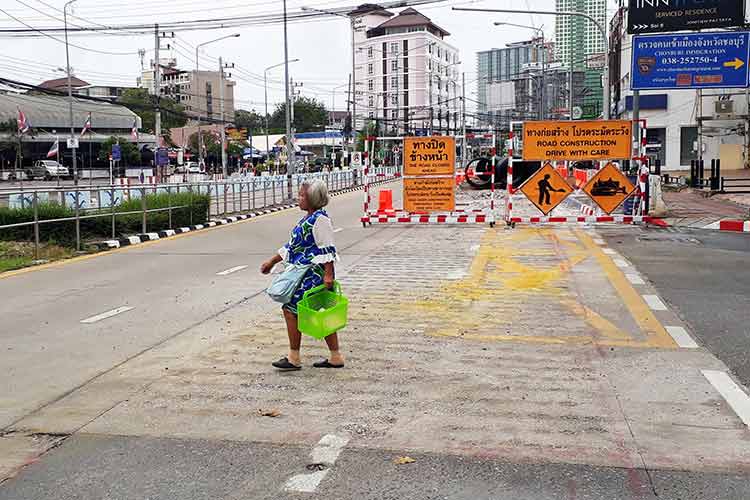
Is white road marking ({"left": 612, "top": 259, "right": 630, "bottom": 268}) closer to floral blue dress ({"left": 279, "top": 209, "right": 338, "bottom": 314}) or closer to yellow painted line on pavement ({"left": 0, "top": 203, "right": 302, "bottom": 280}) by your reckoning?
floral blue dress ({"left": 279, "top": 209, "right": 338, "bottom": 314})

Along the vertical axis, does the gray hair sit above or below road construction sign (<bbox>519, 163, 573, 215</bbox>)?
above

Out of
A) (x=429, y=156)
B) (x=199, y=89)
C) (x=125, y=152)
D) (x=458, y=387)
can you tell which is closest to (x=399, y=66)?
(x=199, y=89)

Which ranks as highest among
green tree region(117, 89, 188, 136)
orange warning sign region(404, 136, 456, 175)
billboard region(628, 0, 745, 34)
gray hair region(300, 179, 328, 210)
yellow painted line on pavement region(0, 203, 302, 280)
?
green tree region(117, 89, 188, 136)

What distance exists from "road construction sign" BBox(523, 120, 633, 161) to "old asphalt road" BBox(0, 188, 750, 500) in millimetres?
8467

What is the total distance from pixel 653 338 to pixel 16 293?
8311 millimetres

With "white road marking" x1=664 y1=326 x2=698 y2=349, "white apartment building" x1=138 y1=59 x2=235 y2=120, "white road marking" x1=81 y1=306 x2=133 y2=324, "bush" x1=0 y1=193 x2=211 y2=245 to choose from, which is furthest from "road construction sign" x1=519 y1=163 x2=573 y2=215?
"white apartment building" x1=138 y1=59 x2=235 y2=120

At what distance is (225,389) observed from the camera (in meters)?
6.07

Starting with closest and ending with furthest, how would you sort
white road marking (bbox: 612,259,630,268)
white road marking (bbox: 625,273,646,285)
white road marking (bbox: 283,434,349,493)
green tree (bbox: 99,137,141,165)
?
white road marking (bbox: 283,434,349,493)
white road marking (bbox: 625,273,646,285)
white road marking (bbox: 612,259,630,268)
green tree (bbox: 99,137,141,165)

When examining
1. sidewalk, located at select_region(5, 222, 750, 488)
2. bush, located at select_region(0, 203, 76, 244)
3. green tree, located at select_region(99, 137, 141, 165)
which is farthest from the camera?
green tree, located at select_region(99, 137, 141, 165)

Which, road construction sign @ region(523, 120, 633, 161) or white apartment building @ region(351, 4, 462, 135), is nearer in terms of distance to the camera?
road construction sign @ region(523, 120, 633, 161)

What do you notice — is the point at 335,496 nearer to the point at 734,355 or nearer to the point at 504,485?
the point at 504,485

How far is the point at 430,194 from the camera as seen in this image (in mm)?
20516

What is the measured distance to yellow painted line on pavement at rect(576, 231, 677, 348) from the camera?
24.8 ft

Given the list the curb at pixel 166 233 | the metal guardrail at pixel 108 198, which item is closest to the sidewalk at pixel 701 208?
the metal guardrail at pixel 108 198
